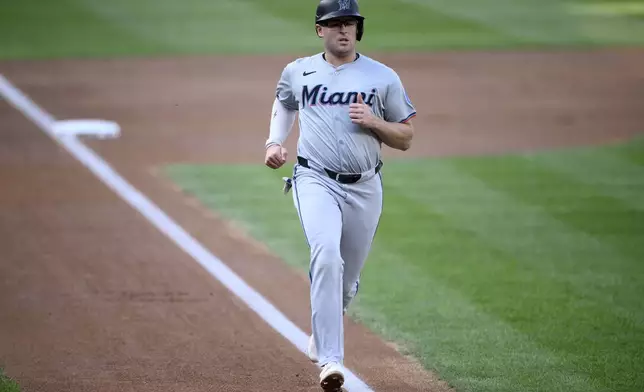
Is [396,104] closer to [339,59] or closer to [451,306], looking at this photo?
[339,59]

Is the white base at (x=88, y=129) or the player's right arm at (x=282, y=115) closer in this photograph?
the player's right arm at (x=282, y=115)

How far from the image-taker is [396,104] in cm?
708

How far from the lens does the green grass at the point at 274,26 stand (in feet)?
66.7

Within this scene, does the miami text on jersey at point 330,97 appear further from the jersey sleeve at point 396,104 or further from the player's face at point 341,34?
the player's face at point 341,34

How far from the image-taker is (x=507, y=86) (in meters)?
17.4

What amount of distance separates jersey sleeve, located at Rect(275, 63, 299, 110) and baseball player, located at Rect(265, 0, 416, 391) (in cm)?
2

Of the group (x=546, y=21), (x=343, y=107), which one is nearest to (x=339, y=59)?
(x=343, y=107)

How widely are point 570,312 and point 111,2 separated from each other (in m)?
17.0

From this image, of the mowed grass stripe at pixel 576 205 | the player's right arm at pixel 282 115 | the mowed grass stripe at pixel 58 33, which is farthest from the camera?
the mowed grass stripe at pixel 58 33

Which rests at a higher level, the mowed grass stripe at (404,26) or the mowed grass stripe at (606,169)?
the mowed grass stripe at (606,169)

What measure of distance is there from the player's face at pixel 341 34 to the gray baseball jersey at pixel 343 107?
0.11 meters

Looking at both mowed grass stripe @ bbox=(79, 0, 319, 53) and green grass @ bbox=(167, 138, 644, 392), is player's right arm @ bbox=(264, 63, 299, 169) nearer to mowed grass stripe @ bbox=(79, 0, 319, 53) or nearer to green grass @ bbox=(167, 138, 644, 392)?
green grass @ bbox=(167, 138, 644, 392)

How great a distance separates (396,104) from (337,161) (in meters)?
0.45

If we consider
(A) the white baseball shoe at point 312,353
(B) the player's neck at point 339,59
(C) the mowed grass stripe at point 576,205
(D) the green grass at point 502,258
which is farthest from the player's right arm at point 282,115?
(C) the mowed grass stripe at point 576,205
